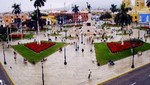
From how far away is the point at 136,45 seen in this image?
6488cm

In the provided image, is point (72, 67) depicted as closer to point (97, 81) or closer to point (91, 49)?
point (97, 81)

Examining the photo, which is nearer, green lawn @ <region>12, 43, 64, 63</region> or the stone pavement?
the stone pavement

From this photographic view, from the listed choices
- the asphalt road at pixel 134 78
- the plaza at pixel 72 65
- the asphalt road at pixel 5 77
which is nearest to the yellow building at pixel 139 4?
the plaza at pixel 72 65

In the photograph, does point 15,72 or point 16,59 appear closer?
point 15,72

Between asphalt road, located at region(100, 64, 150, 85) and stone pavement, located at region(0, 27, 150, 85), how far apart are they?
5.35ft

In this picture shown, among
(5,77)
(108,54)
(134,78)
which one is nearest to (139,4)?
(108,54)

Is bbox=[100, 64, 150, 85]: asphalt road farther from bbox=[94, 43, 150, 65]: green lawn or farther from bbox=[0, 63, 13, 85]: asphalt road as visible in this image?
bbox=[0, 63, 13, 85]: asphalt road

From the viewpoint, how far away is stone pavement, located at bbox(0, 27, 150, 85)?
40750 millimetres

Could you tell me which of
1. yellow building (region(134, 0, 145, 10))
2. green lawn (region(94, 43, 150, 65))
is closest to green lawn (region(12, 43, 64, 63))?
green lawn (region(94, 43, 150, 65))

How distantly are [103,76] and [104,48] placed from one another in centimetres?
2279

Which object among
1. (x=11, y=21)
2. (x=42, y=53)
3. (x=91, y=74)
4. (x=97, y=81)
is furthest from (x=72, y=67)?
(x=11, y=21)

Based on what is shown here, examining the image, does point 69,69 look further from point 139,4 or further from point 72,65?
point 139,4

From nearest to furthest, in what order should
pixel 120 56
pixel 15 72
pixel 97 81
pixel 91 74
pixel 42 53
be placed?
pixel 97 81, pixel 91 74, pixel 15 72, pixel 120 56, pixel 42 53

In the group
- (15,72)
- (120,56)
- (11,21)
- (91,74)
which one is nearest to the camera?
(91,74)
